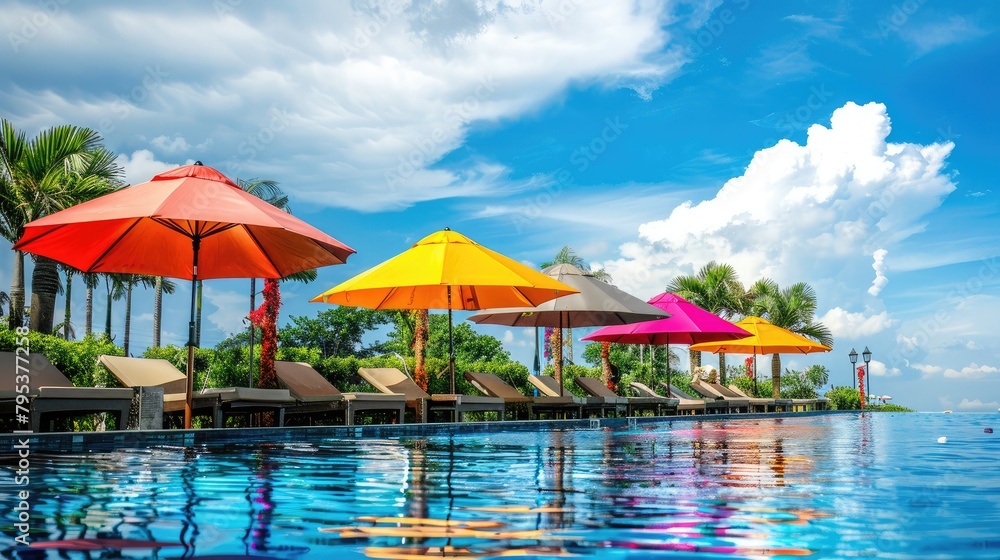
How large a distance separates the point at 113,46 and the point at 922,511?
72.8 ft

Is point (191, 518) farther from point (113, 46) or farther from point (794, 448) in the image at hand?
point (113, 46)

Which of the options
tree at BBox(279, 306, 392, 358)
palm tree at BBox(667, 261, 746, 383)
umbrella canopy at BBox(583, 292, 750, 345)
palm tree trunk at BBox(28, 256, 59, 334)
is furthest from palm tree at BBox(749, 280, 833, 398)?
tree at BBox(279, 306, 392, 358)

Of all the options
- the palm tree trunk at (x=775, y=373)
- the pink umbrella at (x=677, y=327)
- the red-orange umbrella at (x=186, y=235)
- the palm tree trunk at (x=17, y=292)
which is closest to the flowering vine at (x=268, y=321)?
the palm tree trunk at (x=17, y=292)

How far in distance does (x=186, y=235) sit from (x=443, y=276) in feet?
10.1

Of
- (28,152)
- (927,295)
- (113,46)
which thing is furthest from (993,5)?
(28,152)

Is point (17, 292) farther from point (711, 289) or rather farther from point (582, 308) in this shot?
point (711, 289)

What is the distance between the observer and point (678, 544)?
7.91ft

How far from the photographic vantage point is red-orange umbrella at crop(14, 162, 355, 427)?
7562mm

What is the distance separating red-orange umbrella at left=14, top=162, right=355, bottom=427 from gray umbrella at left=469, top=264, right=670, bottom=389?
4.61m

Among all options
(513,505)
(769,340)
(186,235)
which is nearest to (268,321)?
(186,235)

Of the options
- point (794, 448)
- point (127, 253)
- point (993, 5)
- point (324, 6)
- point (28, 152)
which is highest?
point (993, 5)

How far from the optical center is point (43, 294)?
685 inches

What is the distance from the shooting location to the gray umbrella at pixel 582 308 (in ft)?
44.1

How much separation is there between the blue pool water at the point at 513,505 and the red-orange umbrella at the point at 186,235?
96.2 inches
